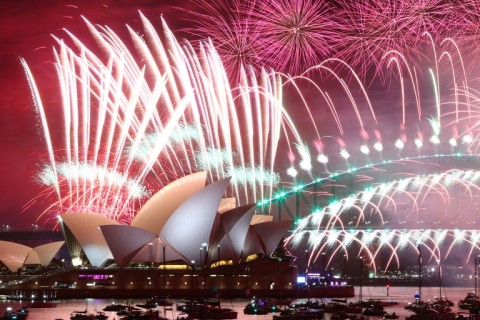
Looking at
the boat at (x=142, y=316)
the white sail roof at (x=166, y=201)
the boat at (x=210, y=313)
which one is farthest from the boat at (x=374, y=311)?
the white sail roof at (x=166, y=201)

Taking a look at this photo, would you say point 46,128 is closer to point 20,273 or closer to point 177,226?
point 177,226

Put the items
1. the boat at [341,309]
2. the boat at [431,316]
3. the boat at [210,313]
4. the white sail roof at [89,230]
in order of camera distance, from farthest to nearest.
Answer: the white sail roof at [89,230] → the boat at [341,309] → the boat at [431,316] → the boat at [210,313]

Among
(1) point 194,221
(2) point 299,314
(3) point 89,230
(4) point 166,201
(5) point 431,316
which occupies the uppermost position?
(4) point 166,201

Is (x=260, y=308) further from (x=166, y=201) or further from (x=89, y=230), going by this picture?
(x=89, y=230)

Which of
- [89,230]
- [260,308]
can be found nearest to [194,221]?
[89,230]

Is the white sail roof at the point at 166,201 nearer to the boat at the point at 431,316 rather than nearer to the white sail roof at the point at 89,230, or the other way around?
the white sail roof at the point at 89,230

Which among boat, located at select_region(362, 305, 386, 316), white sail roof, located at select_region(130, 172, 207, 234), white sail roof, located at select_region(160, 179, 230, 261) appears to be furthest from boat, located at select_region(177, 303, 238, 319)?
white sail roof, located at select_region(130, 172, 207, 234)

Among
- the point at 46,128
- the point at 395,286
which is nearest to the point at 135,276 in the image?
the point at 46,128

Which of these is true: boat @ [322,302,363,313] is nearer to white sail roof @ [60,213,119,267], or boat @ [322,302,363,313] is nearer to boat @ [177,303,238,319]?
boat @ [177,303,238,319]
